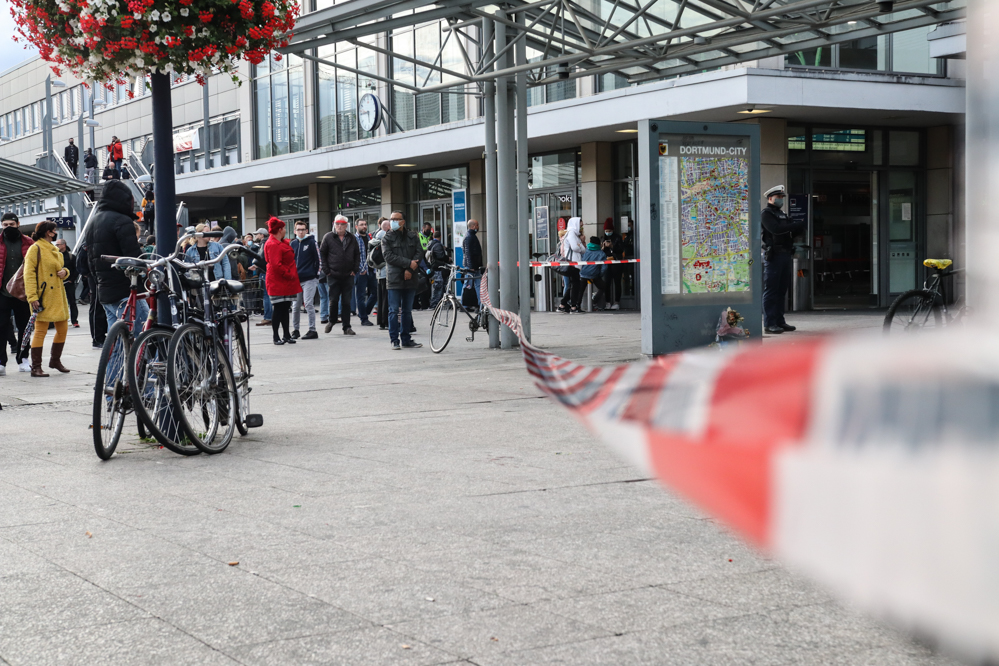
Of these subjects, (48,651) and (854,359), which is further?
(48,651)

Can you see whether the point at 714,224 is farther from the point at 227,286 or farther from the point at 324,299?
the point at 324,299

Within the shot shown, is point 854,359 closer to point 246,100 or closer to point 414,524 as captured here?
point 414,524

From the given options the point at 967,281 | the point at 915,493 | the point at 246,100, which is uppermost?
the point at 246,100

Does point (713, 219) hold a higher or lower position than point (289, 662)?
higher

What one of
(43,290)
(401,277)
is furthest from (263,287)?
(43,290)

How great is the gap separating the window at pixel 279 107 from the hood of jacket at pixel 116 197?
21747 mm

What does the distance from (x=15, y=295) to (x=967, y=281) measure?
12.3m

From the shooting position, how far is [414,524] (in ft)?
14.4

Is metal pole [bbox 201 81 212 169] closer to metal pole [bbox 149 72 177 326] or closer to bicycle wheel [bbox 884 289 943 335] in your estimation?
bicycle wheel [bbox 884 289 943 335]

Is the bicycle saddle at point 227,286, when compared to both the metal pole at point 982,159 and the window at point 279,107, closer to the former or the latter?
the metal pole at point 982,159

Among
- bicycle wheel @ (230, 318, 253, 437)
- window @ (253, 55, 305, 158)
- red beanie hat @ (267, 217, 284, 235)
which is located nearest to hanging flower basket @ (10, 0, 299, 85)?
bicycle wheel @ (230, 318, 253, 437)

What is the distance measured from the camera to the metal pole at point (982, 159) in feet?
2.84

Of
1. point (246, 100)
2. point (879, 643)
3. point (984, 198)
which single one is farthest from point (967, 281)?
point (246, 100)

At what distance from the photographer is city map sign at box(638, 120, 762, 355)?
1080cm
